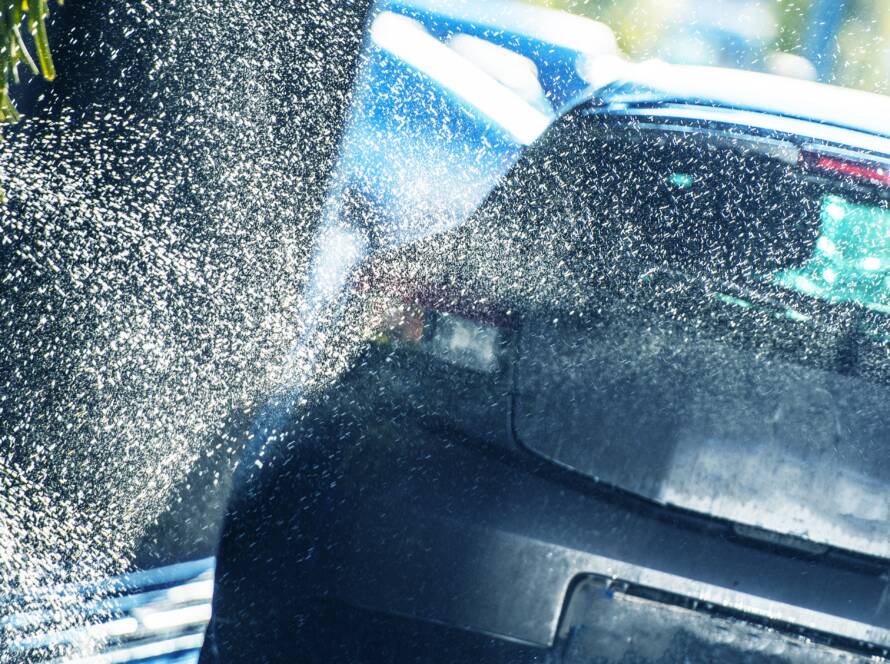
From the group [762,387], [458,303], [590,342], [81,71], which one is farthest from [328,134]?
[762,387]

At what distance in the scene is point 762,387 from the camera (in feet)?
3.16

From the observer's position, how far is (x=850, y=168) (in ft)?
3.36

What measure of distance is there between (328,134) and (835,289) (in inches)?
50.7

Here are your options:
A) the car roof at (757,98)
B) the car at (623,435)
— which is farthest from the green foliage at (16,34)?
the car roof at (757,98)

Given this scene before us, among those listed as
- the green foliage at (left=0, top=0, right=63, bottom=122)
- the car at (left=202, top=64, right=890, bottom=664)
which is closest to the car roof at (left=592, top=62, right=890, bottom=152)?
the car at (left=202, top=64, right=890, bottom=664)

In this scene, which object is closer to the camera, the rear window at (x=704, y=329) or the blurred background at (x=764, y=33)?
the rear window at (x=704, y=329)

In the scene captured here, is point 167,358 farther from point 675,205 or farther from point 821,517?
point 821,517

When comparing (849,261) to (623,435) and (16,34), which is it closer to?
(623,435)

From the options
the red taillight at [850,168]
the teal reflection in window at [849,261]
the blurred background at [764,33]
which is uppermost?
the blurred background at [764,33]

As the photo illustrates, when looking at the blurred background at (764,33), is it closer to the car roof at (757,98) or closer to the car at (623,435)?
the car roof at (757,98)

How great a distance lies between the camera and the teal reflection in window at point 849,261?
3.39 feet

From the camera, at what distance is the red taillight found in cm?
102

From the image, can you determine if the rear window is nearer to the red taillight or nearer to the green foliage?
the red taillight

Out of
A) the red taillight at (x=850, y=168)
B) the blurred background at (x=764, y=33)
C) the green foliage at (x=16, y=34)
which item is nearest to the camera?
the green foliage at (x=16, y=34)
